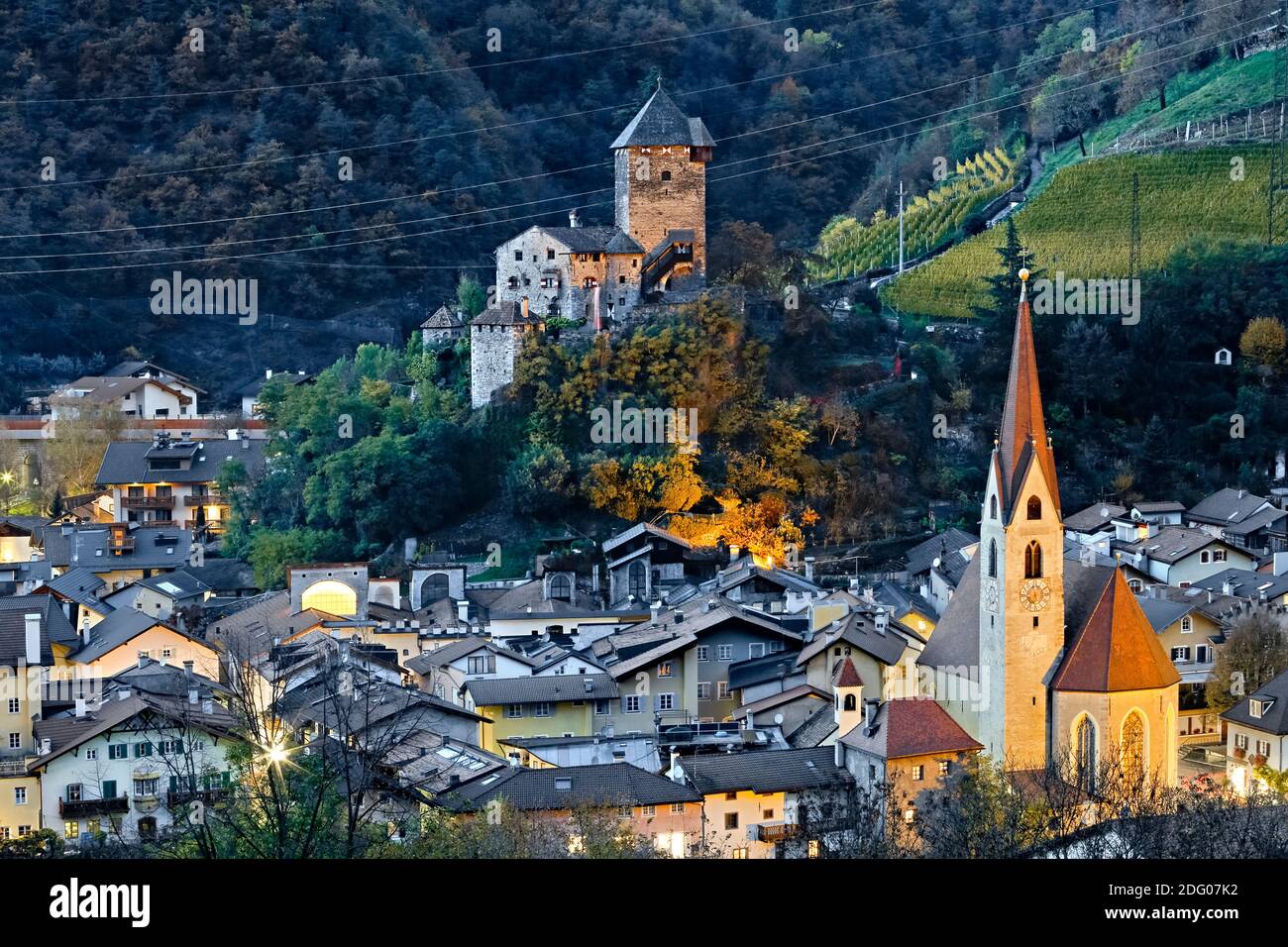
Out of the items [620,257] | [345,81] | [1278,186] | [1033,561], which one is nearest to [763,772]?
[1033,561]

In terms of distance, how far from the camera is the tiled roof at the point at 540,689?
35125mm

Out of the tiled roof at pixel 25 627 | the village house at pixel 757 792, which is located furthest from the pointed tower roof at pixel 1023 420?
the tiled roof at pixel 25 627

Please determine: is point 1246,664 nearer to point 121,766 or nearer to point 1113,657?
point 1113,657

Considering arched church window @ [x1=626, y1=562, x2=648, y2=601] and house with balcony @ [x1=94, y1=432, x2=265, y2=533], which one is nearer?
arched church window @ [x1=626, y1=562, x2=648, y2=601]

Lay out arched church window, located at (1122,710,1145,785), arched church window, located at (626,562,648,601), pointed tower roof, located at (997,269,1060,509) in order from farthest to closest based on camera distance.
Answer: arched church window, located at (626,562,648,601) < pointed tower roof, located at (997,269,1060,509) < arched church window, located at (1122,710,1145,785)

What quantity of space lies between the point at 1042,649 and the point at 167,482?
31369mm

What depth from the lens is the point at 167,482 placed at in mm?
57781

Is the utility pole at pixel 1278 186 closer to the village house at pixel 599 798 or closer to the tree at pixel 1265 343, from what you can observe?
the tree at pixel 1265 343

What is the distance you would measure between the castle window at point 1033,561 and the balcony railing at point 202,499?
3012 centimetres

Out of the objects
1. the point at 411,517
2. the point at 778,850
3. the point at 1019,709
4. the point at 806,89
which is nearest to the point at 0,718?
the point at 778,850

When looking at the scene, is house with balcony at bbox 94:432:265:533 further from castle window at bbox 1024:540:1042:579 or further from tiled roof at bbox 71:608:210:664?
castle window at bbox 1024:540:1042:579

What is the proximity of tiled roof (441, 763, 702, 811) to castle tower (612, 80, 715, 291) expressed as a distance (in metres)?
25.3

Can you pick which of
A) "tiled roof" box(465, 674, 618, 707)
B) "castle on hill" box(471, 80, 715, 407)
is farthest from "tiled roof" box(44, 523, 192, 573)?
"tiled roof" box(465, 674, 618, 707)

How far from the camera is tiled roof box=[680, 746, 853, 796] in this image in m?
29.3
